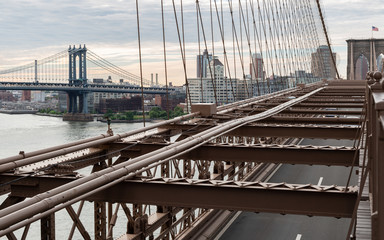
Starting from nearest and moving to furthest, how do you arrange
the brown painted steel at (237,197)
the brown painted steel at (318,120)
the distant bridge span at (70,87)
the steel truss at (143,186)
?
the steel truss at (143,186) < the brown painted steel at (237,197) < the brown painted steel at (318,120) < the distant bridge span at (70,87)

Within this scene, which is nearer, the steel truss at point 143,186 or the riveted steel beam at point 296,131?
the steel truss at point 143,186

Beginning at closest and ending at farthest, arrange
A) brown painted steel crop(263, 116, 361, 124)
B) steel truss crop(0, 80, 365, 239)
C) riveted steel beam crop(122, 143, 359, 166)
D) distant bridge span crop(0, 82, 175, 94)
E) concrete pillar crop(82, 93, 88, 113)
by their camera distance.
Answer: steel truss crop(0, 80, 365, 239), riveted steel beam crop(122, 143, 359, 166), brown painted steel crop(263, 116, 361, 124), concrete pillar crop(82, 93, 88, 113), distant bridge span crop(0, 82, 175, 94)

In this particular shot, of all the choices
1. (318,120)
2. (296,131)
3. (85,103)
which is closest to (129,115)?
(85,103)

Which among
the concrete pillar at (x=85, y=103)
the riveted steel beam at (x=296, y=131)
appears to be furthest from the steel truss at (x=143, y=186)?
the concrete pillar at (x=85, y=103)

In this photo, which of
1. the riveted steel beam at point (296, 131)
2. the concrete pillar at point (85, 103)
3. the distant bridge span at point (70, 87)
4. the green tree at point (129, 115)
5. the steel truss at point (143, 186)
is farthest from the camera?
the distant bridge span at point (70, 87)

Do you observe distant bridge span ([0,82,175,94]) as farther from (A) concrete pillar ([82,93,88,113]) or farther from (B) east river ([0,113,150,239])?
(B) east river ([0,113,150,239])

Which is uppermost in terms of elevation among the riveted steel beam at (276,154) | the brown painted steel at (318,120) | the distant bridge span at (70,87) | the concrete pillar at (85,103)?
the distant bridge span at (70,87)

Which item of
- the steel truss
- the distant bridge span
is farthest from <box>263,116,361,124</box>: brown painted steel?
the distant bridge span

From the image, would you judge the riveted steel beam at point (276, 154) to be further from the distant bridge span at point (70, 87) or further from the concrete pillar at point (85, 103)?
the distant bridge span at point (70, 87)

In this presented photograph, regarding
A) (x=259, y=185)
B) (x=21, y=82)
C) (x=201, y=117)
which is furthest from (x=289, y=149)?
(x=21, y=82)

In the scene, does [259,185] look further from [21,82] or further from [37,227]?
[21,82]

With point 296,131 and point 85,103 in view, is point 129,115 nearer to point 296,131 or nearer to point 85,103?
point 85,103

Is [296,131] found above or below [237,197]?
above

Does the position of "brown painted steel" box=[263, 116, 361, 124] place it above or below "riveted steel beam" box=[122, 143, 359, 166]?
above
